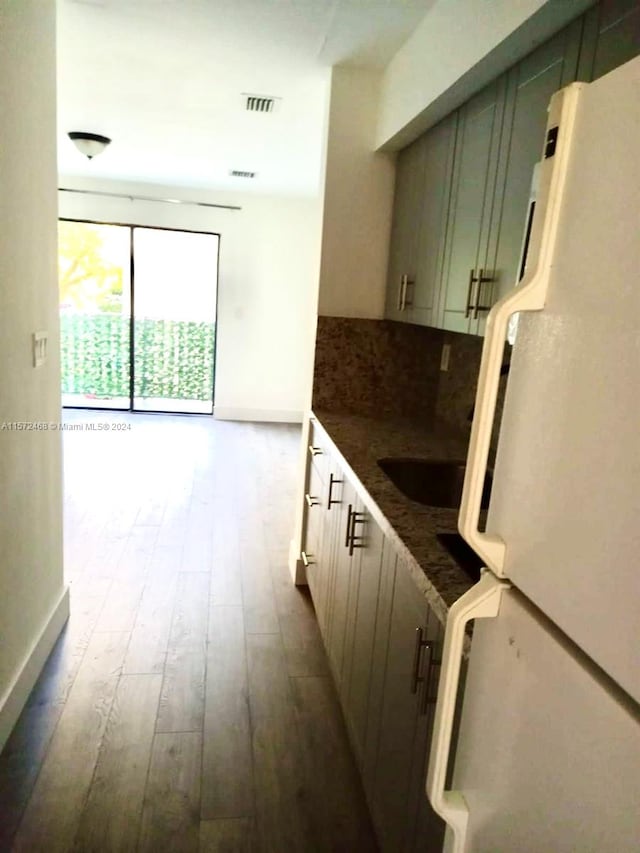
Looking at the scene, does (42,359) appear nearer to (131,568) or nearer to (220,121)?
(131,568)

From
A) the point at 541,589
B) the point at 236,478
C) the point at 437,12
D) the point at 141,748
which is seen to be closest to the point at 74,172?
the point at 236,478

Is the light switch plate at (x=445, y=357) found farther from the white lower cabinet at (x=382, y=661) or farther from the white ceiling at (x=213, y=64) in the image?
the white ceiling at (x=213, y=64)

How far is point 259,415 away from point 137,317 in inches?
73.3

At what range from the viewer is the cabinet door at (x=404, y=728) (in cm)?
122

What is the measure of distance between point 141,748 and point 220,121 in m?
3.56

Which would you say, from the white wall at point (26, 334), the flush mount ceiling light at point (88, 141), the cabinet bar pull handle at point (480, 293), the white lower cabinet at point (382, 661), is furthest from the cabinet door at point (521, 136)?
the flush mount ceiling light at point (88, 141)

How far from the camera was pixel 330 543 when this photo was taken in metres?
2.43

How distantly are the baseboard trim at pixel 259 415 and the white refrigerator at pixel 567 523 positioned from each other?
651 cm

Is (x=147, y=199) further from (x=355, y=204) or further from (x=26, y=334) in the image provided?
(x=26, y=334)

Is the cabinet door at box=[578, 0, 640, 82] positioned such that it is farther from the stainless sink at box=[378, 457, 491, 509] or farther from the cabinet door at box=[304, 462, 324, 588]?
the cabinet door at box=[304, 462, 324, 588]

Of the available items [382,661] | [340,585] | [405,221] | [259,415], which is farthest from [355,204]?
[259,415]

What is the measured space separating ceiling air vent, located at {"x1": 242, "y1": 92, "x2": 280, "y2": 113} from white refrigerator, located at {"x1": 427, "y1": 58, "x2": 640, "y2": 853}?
3.02 meters

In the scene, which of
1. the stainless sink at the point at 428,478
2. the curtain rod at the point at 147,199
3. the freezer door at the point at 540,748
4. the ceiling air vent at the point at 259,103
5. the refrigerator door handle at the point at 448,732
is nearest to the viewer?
the freezer door at the point at 540,748

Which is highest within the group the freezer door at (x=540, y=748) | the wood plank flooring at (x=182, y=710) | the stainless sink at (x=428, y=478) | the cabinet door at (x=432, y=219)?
the cabinet door at (x=432, y=219)
